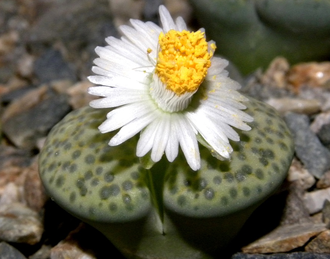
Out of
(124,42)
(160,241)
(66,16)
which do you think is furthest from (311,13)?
(66,16)

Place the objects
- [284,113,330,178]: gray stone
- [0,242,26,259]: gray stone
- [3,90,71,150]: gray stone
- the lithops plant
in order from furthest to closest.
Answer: [3,90,71,150]: gray stone
the lithops plant
[284,113,330,178]: gray stone
[0,242,26,259]: gray stone

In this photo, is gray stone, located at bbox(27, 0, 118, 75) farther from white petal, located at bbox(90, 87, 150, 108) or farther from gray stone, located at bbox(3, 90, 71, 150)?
white petal, located at bbox(90, 87, 150, 108)

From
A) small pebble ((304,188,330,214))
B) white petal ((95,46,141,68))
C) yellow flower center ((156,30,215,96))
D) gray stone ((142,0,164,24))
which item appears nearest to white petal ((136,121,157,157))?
yellow flower center ((156,30,215,96))

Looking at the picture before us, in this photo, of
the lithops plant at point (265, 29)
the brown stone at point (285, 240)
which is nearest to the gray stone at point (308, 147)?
the brown stone at point (285, 240)

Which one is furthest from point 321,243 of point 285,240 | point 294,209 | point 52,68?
point 52,68

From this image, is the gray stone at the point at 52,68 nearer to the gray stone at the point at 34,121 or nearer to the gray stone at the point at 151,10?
the gray stone at the point at 34,121

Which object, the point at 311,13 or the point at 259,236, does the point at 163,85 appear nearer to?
the point at 259,236
